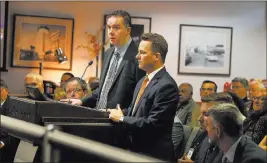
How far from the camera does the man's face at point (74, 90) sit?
364 cm

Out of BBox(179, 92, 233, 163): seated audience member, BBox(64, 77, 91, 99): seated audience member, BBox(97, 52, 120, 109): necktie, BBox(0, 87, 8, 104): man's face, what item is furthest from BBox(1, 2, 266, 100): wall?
BBox(97, 52, 120, 109): necktie

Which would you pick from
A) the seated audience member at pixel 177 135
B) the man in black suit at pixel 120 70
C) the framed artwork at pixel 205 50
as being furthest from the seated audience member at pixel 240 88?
the man in black suit at pixel 120 70

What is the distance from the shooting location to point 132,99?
267 cm

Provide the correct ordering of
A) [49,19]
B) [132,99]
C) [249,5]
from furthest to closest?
[249,5]
[49,19]
[132,99]

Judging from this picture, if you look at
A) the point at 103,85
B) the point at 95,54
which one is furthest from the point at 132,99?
the point at 95,54

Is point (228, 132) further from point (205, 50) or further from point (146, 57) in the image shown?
point (205, 50)

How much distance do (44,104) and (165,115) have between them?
0.61 metres

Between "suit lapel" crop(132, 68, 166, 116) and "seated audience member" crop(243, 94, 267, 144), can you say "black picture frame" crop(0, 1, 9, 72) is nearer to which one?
"seated audience member" crop(243, 94, 267, 144)

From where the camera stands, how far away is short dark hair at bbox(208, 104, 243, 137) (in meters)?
2.44

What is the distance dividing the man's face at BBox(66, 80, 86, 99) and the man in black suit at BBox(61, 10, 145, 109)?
872 millimetres

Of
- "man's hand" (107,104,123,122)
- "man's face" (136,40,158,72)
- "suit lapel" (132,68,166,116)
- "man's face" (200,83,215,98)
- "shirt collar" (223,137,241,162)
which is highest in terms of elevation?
"man's face" (136,40,158,72)

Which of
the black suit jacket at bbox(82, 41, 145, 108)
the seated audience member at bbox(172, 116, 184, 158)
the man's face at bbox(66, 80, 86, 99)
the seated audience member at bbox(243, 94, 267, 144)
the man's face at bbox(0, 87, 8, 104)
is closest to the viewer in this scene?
the black suit jacket at bbox(82, 41, 145, 108)

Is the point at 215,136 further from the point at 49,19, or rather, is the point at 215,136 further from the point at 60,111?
the point at 49,19

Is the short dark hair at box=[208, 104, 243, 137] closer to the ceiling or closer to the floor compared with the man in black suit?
closer to the floor
